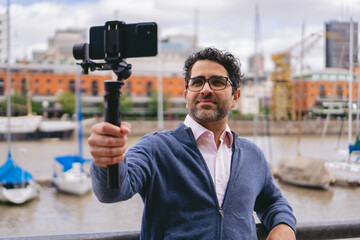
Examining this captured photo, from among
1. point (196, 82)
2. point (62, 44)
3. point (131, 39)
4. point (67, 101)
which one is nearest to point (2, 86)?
point (67, 101)

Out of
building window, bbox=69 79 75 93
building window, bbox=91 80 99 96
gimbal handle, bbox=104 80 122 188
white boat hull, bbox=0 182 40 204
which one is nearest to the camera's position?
gimbal handle, bbox=104 80 122 188

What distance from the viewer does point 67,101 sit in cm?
3322

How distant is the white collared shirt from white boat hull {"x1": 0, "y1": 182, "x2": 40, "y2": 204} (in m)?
9.87

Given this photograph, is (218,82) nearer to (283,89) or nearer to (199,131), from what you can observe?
(199,131)

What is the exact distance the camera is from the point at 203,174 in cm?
111

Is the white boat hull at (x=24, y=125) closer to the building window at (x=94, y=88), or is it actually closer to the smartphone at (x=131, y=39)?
the building window at (x=94, y=88)

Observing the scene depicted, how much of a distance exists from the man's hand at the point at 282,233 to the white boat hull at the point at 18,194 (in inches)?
388

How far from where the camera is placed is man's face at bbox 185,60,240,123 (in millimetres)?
1174

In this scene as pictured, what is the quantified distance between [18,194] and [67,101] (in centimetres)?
2379

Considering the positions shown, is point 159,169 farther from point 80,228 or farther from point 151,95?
point 151,95

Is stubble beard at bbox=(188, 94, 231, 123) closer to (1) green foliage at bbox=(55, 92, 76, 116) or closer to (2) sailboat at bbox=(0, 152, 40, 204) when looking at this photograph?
(2) sailboat at bbox=(0, 152, 40, 204)

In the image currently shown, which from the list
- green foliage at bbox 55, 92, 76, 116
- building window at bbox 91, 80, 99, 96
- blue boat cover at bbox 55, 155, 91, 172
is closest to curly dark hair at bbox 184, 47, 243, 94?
blue boat cover at bbox 55, 155, 91, 172

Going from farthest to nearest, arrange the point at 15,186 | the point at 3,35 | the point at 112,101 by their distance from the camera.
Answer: the point at 3,35 < the point at 15,186 < the point at 112,101

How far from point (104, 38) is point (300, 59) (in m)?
15.6
